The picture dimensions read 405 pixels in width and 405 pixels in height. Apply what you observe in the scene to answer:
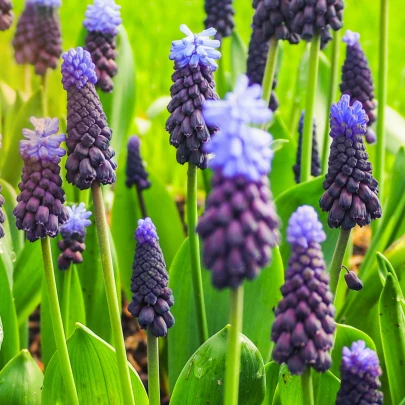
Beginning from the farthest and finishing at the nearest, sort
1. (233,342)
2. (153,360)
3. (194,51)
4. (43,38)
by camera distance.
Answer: (43,38)
(153,360)
(194,51)
(233,342)

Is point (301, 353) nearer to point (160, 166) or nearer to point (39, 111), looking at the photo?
point (39, 111)

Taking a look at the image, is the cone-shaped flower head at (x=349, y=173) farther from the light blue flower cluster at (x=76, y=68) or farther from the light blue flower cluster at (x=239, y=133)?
the light blue flower cluster at (x=239, y=133)

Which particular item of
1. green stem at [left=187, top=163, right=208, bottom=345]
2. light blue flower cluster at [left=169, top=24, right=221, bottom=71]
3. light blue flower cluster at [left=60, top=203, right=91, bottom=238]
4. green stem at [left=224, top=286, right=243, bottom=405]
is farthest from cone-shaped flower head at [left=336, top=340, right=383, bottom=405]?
light blue flower cluster at [left=60, top=203, right=91, bottom=238]

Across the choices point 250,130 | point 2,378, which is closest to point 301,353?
point 250,130

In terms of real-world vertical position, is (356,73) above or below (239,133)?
above

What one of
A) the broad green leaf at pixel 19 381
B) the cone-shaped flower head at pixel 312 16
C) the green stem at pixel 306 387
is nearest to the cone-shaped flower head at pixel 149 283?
the broad green leaf at pixel 19 381

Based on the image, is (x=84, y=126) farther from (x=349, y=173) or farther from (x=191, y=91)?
(x=349, y=173)

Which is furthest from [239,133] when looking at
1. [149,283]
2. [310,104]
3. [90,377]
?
[310,104]

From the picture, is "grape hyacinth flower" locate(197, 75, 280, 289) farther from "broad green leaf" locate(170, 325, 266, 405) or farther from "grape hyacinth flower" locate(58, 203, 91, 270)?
"grape hyacinth flower" locate(58, 203, 91, 270)
